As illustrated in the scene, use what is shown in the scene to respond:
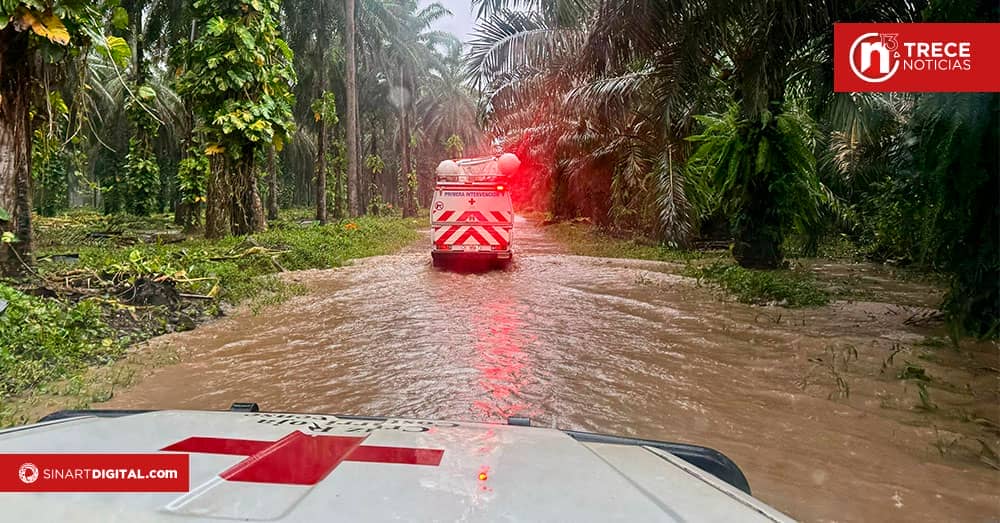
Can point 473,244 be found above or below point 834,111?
below

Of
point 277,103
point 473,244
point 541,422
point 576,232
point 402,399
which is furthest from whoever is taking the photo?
point 576,232

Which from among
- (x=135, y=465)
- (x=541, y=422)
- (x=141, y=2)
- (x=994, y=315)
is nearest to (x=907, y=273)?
(x=994, y=315)

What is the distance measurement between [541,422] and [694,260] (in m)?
11.4

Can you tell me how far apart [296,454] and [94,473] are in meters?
0.50

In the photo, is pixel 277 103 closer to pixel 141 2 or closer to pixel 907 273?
pixel 141 2

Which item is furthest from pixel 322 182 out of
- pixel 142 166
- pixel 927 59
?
pixel 927 59

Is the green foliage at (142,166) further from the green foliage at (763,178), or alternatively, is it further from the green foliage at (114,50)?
the green foliage at (763,178)

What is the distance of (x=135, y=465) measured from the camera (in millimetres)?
1595

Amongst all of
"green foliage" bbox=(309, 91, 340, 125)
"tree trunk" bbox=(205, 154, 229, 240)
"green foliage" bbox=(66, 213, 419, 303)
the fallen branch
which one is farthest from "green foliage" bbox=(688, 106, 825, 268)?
"green foliage" bbox=(309, 91, 340, 125)

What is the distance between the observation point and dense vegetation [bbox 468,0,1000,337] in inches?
226

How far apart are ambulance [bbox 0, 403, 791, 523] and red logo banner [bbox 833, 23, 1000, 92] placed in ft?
17.7

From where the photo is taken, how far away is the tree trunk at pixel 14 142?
728cm

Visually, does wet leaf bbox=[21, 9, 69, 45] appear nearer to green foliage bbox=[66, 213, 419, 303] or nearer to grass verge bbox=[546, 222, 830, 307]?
green foliage bbox=[66, 213, 419, 303]

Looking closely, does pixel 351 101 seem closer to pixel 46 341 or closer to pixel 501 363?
pixel 46 341
